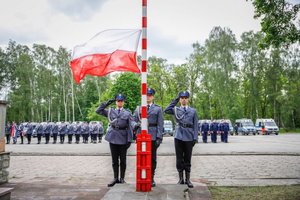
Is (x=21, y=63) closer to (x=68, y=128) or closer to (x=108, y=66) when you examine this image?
(x=68, y=128)

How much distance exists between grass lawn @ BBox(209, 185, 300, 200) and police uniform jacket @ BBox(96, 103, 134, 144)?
6.93ft

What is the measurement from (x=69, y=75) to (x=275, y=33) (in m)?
51.8

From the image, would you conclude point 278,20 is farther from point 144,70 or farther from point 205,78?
point 205,78

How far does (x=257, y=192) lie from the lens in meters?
6.43

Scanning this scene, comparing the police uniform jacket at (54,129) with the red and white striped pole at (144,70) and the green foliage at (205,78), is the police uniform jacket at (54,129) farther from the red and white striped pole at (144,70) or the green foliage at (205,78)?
the red and white striped pole at (144,70)

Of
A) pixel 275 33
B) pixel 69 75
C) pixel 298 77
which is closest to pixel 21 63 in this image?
pixel 69 75

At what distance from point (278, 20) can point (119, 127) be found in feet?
21.0

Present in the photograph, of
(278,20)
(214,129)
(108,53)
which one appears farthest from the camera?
(214,129)

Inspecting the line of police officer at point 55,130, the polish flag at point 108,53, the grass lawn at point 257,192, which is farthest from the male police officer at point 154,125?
the line of police officer at point 55,130

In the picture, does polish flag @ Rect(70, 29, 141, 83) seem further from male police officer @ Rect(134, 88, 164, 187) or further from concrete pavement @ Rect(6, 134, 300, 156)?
concrete pavement @ Rect(6, 134, 300, 156)

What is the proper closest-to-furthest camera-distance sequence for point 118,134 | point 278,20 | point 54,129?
1. point 118,134
2. point 278,20
3. point 54,129

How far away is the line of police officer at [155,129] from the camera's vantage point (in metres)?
7.15

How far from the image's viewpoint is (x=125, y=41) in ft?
23.3

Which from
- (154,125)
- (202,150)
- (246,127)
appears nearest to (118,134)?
(154,125)
